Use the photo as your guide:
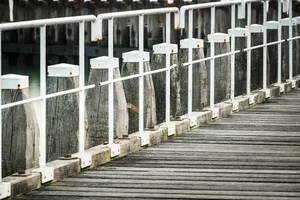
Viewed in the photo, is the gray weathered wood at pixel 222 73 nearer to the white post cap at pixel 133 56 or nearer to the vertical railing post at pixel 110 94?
the white post cap at pixel 133 56

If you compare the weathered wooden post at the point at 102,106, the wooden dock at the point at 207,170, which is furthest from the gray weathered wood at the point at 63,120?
the weathered wooden post at the point at 102,106

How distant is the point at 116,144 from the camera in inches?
451

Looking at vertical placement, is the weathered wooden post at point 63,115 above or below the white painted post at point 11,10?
below

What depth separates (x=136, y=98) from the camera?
1263 cm

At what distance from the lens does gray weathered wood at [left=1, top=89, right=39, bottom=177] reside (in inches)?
391

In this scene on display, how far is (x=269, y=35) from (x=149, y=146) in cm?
554

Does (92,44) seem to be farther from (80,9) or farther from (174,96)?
(174,96)

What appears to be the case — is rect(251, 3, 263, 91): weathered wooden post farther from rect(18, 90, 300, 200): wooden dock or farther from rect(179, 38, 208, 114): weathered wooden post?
rect(18, 90, 300, 200): wooden dock

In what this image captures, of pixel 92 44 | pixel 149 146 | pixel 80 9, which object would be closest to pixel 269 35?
pixel 149 146

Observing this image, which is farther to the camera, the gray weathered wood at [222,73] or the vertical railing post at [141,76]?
the gray weathered wood at [222,73]

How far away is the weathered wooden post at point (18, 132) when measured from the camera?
391 inches

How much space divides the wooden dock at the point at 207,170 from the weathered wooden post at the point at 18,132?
267 millimetres

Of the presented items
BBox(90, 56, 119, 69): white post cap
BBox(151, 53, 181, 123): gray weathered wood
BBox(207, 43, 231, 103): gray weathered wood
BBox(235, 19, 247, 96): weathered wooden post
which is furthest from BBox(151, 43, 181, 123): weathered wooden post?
BBox(235, 19, 247, 96): weathered wooden post

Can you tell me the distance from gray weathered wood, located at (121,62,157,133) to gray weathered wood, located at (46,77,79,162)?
1680 millimetres
